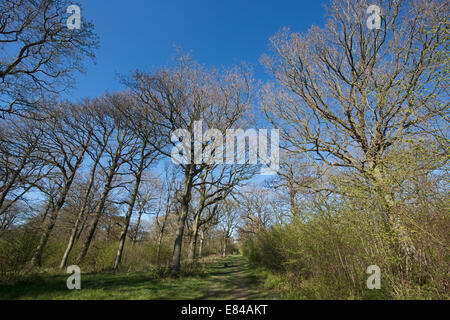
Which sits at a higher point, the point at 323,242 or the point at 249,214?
the point at 249,214

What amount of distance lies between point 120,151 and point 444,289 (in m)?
15.9

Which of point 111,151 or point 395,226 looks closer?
point 395,226

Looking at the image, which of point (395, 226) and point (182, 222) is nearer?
point (395, 226)

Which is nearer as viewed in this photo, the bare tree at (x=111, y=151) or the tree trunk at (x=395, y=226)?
the tree trunk at (x=395, y=226)

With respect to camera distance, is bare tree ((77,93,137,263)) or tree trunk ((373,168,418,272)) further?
bare tree ((77,93,137,263))

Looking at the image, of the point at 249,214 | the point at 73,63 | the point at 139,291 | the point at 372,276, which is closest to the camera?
the point at 372,276

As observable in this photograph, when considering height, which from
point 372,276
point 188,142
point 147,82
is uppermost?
point 147,82

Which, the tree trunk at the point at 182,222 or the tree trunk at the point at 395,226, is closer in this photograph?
the tree trunk at the point at 395,226

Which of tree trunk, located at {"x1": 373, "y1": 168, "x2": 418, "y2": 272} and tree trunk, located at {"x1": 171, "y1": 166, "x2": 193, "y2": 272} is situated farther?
tree trunk, located at {"x1": 171, "y1": 166, "x2": 193, "y2": 272}
